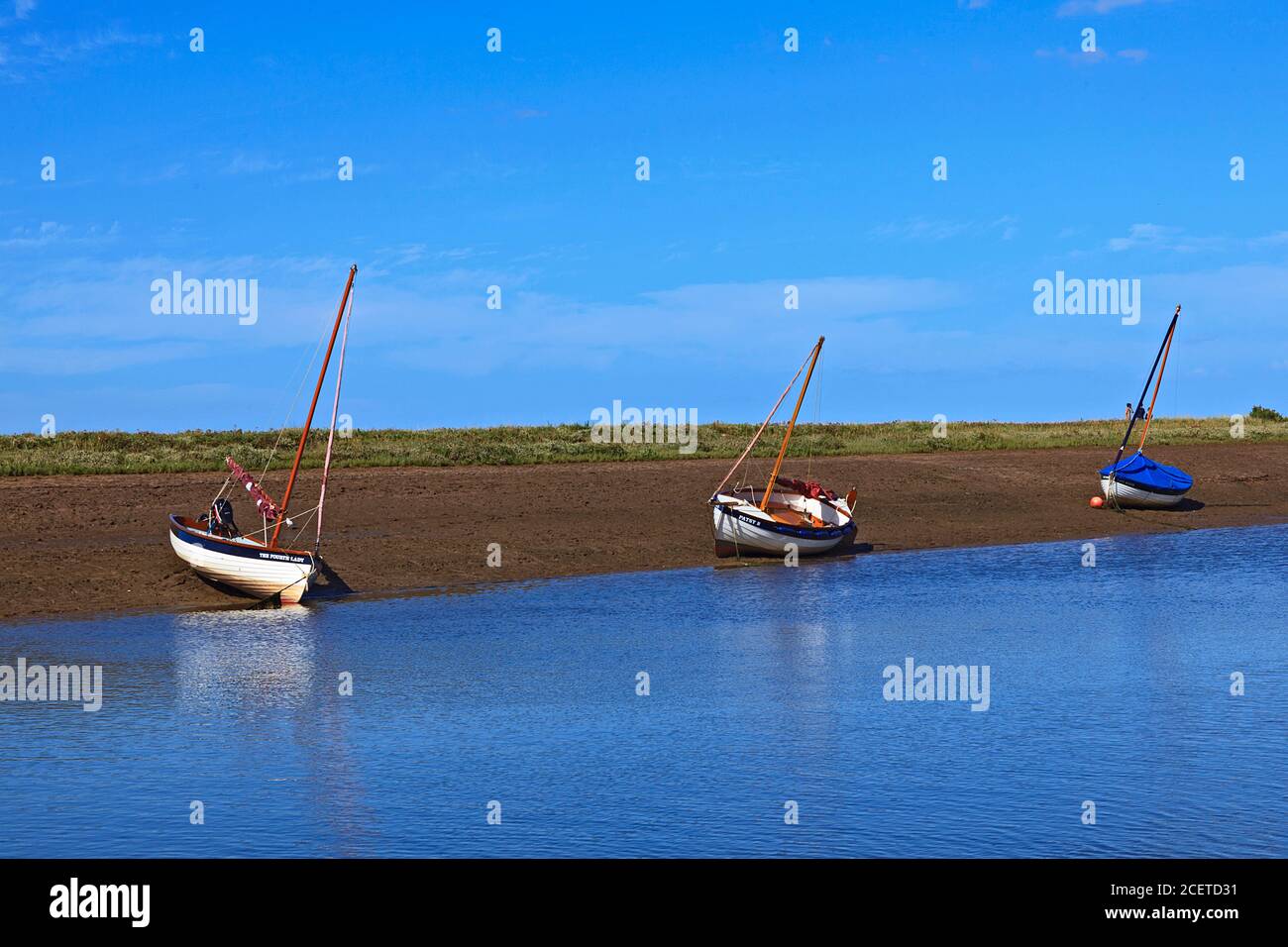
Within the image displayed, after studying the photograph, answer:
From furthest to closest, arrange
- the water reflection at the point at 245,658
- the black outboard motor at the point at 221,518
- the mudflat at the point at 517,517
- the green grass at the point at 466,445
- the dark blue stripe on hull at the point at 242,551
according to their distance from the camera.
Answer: the green grass at the point at 466,445
the mudflat at the point at 517,517
the black outboard motor at the point at 221,518
the dark blue stripe on hull at the point at 242,551
the water reflection at the point at 245,658

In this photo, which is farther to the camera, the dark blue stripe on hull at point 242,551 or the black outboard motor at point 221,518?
the black outboard motor at point 221,518

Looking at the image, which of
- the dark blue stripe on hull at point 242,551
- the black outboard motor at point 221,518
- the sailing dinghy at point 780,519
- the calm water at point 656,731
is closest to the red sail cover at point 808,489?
the sailing dinghy at point 780,519

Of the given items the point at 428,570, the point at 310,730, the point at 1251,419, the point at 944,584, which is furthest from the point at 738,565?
the point at 1251,419

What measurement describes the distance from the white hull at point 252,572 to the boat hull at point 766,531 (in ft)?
43.6

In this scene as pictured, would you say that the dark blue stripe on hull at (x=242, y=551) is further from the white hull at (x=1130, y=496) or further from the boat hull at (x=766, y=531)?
the white hull at (x=1130, y=496)

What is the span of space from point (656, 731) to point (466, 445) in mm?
37980

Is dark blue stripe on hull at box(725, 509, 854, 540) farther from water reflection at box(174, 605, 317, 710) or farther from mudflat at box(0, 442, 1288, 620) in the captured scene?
water reflection at box(174, 605, 317, 710)

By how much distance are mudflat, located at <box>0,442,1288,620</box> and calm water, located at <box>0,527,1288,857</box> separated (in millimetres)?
3030

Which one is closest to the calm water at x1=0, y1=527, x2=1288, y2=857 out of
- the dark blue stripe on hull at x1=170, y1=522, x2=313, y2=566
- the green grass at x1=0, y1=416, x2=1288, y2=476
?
the dark blue stripe on hull at x1=170, y1=522, x2=313, y2=566

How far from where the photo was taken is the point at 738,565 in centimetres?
4316

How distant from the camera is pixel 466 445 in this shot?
191 feet

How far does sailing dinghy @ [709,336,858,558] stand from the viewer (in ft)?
141

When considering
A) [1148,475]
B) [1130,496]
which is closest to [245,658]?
[1130,496]

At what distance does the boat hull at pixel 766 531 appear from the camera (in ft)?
141
